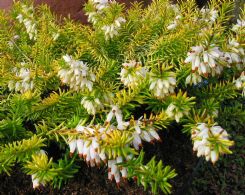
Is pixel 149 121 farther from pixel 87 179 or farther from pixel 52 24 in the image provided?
pixel 52 24

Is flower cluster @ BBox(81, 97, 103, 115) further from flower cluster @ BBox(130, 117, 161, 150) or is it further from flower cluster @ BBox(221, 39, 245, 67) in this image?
flower cluster @ BBox(221, 39, 245, 67)

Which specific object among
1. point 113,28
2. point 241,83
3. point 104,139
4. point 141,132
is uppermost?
point 113,28

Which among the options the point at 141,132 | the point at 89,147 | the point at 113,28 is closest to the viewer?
the point at 89,147

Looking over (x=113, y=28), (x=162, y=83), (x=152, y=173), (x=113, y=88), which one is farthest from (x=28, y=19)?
(x=152, y=173)

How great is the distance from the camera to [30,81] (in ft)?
8.64

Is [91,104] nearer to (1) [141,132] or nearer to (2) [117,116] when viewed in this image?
(2) [117,116]

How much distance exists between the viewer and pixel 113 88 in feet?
8.48

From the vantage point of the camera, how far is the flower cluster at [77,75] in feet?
7.63

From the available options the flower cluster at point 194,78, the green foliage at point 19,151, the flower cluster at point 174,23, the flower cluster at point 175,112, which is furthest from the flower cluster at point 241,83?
the green foliage at point 19,151

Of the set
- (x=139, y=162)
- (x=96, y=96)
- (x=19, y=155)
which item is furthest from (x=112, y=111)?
(x=19, y=155)

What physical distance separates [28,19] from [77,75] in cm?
112

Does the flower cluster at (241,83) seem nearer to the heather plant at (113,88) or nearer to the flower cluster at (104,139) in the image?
the heather plant at (113,88)

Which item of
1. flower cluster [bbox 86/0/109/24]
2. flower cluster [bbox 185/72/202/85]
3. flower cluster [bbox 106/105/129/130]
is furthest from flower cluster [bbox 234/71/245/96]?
flower cluster [bbox 86/0/109/24]

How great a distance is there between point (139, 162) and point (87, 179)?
0.85m
